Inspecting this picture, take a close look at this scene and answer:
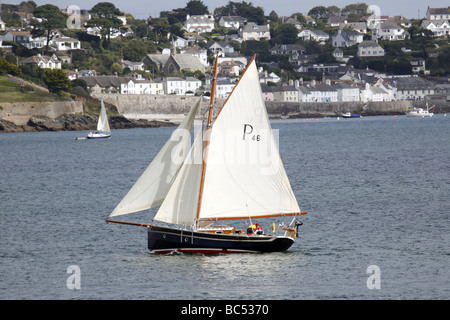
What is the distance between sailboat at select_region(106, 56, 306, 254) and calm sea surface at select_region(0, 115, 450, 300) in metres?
0.83

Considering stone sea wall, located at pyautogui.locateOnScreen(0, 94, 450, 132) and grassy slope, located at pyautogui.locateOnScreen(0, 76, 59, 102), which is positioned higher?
grassy slope, located at pyautogui.locateOnScreen(0, 76, 59, 102)

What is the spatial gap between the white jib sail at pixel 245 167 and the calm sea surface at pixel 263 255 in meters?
2.23

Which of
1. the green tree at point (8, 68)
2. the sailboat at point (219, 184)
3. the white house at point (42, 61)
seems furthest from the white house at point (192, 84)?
the sailboat at point (219, 184)

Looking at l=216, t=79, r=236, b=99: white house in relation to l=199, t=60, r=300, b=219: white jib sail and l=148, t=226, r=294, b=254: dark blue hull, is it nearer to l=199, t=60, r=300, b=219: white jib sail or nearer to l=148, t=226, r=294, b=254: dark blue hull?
l=199, t=60, r=300, b=219: white jib sail

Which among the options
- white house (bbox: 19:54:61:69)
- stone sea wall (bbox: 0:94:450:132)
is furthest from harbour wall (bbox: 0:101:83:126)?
white house (bbox: 19:54:61:69)

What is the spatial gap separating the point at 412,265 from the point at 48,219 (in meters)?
22.3

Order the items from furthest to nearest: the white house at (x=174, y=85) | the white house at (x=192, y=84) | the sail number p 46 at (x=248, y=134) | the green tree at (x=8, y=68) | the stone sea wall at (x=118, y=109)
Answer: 1. the white house at (x=192, y=84)
2. the white house at (x=174, y=85)
3. the green tree at (x=8, y=68)
4. the stone sea wall at (x=118, y=109)
5. the sail number p 46 at (x=248, y=134)

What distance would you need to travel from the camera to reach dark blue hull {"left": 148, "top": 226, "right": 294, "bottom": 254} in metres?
33.5

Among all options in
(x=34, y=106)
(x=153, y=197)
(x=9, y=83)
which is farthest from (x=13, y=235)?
(x=9, y=83)

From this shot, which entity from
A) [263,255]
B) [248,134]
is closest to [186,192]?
[248,134]

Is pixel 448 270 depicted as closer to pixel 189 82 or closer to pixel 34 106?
pixel 34 106

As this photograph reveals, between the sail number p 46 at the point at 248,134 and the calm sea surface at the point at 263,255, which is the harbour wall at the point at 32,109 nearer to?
the calm sea surface at the point at 263,255

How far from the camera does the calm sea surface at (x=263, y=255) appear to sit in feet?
96.4

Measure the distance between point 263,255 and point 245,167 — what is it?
384cm
